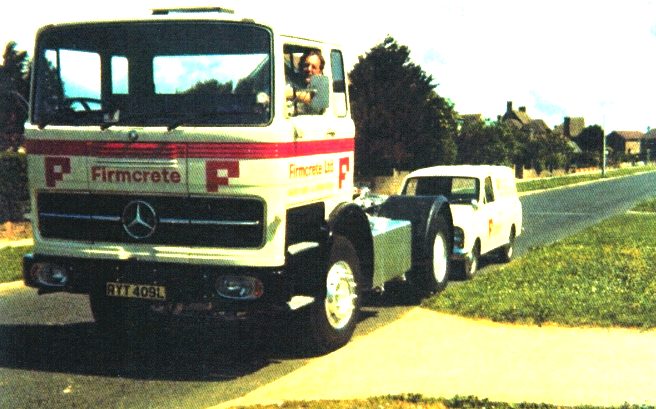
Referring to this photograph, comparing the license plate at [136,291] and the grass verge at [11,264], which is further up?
the license plate at [136,291]

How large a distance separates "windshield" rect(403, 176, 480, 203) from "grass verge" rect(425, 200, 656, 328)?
131 cm

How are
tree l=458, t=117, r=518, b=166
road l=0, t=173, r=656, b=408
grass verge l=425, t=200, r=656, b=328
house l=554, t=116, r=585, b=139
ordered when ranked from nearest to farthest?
1. road l=0, t=173, r=656, b=408
2. grass verge l=425, t=200, r=656, b=328
3. tree l=458, t=117, r=518, b=166
4. house l=554, t=116, r=585, b=139

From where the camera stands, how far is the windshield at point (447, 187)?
42.9ft

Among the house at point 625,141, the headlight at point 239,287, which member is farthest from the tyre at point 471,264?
the house at point 625,141

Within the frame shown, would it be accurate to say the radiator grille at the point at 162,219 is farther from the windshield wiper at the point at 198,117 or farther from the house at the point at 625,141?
the house at the point at 625,141

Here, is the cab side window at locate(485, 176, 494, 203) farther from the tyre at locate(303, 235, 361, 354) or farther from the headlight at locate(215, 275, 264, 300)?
the headlight at locate(215, 275, 264, 300)

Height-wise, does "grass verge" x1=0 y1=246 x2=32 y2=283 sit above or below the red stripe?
below

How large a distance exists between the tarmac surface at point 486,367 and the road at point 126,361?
435 mm

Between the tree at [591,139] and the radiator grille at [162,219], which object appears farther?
the tree at [591,139]

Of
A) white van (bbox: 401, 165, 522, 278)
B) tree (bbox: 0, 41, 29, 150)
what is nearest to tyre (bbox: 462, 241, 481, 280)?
white van (bbox: 401, 165, 522, 278)

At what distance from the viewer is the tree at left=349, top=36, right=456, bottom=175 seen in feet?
126

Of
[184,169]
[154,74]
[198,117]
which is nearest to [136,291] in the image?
[184,169]

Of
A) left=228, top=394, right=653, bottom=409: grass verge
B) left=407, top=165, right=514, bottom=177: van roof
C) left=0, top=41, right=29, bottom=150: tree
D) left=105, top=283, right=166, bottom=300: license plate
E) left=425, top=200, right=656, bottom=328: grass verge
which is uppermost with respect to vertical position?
left=0, top=41, right=29, bottom=150: tree

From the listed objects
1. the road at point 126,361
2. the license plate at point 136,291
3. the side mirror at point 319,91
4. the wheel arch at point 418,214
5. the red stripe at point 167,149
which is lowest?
the road at point 126,361
